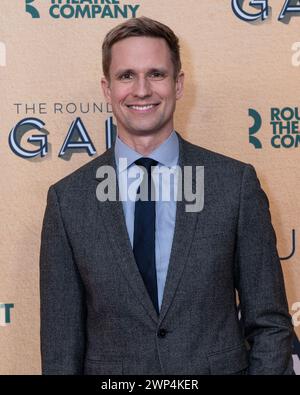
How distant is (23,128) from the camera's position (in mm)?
2189

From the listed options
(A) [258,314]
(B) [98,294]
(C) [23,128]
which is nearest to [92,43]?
(C) [23,128]

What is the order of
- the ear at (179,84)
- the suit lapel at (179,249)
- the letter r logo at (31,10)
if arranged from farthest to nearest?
the letter r logo at (31,10) < the ear at (179,84) < the suit lapel at (179,249)

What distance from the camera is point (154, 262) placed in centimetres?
172

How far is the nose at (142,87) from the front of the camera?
5.86ft

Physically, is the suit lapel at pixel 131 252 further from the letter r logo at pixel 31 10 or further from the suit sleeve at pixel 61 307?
Result: the letter r logo at pixel 31 10

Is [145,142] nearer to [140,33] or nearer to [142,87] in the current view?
[142,87]

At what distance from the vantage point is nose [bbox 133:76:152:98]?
179 cm

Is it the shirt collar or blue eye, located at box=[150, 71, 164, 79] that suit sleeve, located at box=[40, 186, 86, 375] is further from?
blue eye, located at box=[150, 71, 164, 79]

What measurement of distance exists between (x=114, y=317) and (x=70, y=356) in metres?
0.15

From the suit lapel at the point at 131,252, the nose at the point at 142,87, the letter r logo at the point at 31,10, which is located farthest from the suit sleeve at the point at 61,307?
the letter r logo at the point at 31,10

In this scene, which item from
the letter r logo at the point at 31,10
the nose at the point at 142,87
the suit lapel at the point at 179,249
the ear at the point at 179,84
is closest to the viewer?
the suit lapel at the point at 179,249

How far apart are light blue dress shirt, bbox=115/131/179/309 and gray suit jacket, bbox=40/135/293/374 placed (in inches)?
1.4

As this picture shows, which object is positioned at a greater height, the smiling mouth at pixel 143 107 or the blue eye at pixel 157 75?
the blue eye at pixel 157 75

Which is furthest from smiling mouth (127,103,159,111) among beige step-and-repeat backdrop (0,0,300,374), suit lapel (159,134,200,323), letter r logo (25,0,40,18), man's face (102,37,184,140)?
letter r logo (25,0,40,18)
